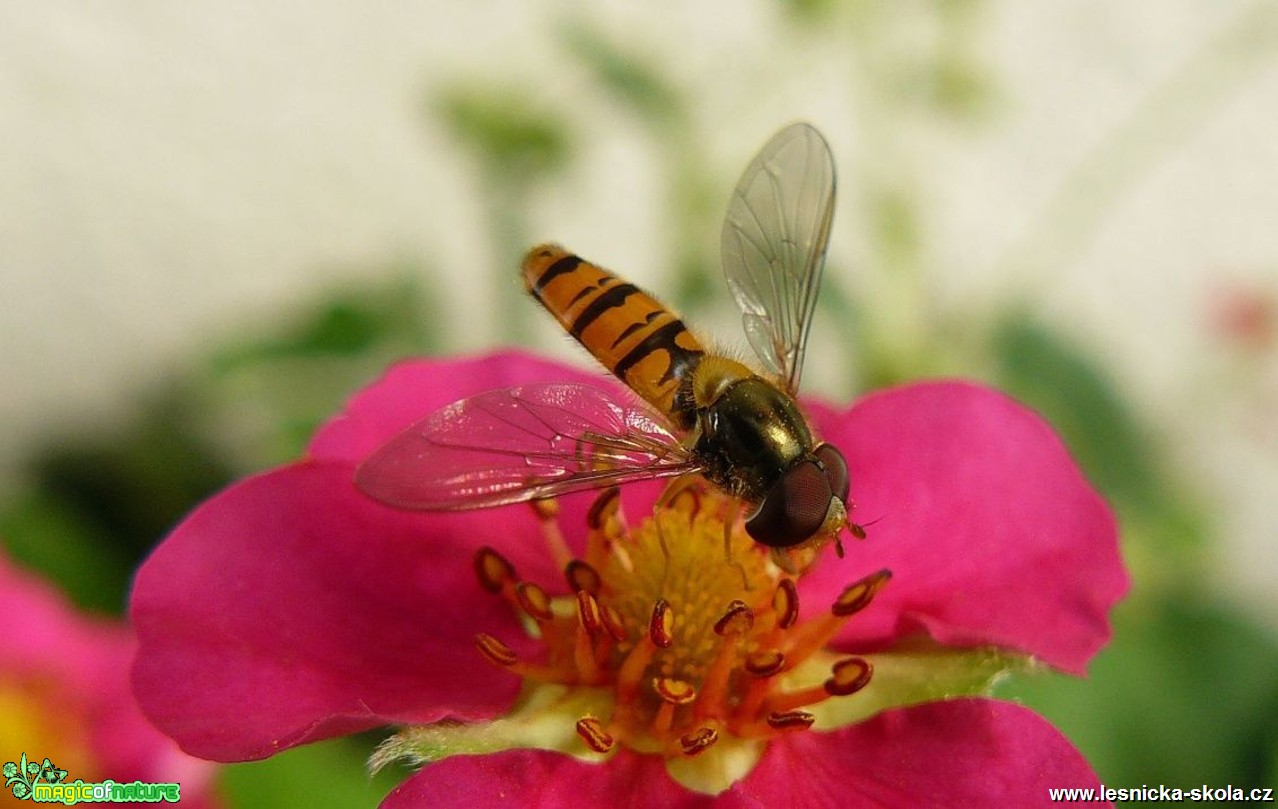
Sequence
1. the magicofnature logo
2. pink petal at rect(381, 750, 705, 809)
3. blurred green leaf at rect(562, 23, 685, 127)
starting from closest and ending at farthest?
pink petal at rect(381, 750, 705, 809), the magicofnature logo, blurred green leaf at rect(562, 23, 685, 127)

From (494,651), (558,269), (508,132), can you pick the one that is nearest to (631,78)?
(508,132)

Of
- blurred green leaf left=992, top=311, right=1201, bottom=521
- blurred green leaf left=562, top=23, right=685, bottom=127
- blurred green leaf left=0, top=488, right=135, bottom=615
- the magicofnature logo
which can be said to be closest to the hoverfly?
the magicofnature logo

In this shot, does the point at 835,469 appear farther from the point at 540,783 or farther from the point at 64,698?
the point at 64,698

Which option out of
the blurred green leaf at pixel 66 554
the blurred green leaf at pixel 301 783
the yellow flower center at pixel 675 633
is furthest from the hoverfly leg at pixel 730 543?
the blurred green leaf at pixel 66 554

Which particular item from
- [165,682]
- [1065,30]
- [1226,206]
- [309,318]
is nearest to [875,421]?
[165,682]

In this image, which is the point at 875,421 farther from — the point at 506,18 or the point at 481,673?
the point at 506,18

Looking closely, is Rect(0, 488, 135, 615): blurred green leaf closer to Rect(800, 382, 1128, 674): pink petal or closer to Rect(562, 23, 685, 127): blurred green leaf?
Rect(562, 23, 685, 127): blurred green leaf
